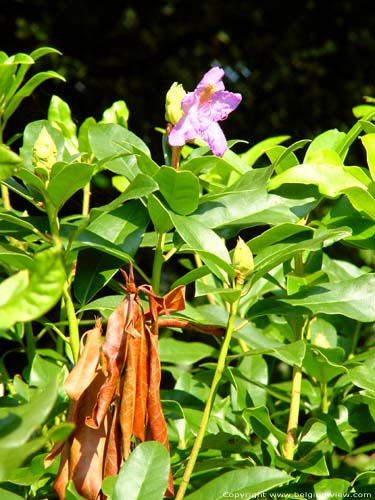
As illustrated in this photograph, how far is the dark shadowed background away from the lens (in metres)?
3.27

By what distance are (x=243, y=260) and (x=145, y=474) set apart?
204mm

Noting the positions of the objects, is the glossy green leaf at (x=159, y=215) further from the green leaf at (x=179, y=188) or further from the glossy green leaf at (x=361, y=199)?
the glossy green leaf at (x=361, y=199)

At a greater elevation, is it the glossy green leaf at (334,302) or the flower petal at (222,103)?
the flower petal at (222,103)

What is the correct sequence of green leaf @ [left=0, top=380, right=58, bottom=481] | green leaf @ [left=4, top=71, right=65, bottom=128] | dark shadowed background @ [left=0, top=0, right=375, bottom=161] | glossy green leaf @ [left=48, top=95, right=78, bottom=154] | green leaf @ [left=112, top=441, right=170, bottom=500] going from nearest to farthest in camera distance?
green leaf @ [left=0, top=380, right=58, bottom=481], green leaf @ [left=112, top=441, right=170, bottom=500], green leaf @ [left=4, top=71, right=65, bottom=128], glossy green leaf @ [left=48, top=95, right=78, bottom=154], dark shadowed background @ [left=0, top=0, right=375, bottom=161]

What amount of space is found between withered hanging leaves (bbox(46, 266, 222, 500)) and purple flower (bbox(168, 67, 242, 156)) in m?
0.17

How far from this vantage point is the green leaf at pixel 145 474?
0.66m

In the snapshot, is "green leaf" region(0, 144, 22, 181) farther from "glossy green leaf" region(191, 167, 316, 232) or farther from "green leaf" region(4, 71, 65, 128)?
"green leaf" region(4, 71, 65, 128)

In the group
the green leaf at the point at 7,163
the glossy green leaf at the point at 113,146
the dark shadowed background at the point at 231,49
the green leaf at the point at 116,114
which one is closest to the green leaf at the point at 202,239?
the glossy green leaf at the point at 113,146

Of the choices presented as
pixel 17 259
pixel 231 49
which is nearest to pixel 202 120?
pixel 17 259

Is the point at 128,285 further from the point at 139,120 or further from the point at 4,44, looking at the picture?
the point at 4,44

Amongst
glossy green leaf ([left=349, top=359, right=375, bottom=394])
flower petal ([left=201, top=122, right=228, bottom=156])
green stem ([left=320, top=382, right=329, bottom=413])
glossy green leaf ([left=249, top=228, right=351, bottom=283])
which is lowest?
green stem ([left=320, top=382, right=329, bottom=413])

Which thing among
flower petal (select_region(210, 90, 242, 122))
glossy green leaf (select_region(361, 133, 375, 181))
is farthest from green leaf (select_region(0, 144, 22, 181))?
glossy green leaf (select_region(361, 133, 375, 181))

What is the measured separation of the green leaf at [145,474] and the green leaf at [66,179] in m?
0.24

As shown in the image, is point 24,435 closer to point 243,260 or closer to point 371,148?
point 243,260
